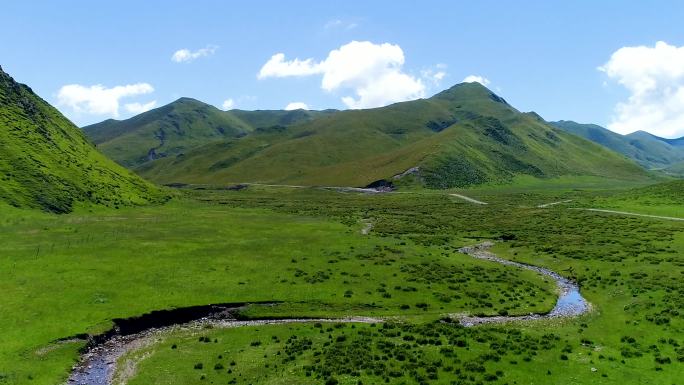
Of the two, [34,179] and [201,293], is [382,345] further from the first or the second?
[34,179]

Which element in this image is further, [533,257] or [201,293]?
[533,257]

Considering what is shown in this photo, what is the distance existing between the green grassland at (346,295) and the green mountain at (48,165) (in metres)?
9.62

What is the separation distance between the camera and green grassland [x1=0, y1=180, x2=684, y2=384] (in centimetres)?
3844

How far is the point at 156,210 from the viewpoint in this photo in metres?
138

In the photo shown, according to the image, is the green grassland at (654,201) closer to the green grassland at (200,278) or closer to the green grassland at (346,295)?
the green grassland at (346,295)

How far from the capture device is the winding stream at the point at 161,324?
40438mm

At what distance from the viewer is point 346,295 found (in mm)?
59094

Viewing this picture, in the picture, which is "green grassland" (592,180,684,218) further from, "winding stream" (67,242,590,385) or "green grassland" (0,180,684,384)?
"winding stream" (67,242,590,385)

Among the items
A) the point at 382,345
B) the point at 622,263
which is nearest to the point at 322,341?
the point at 382,345

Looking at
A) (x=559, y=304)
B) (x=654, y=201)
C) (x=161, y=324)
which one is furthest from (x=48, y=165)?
(x=654, y=201)

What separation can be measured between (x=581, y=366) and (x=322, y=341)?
21995 mm

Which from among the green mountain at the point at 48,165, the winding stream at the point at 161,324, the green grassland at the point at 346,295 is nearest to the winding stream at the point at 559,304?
the winding stream at the point at 161,324

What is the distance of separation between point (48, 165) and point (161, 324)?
10335 centimetres

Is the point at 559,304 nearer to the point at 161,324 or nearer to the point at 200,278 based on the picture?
the point at 200,278
